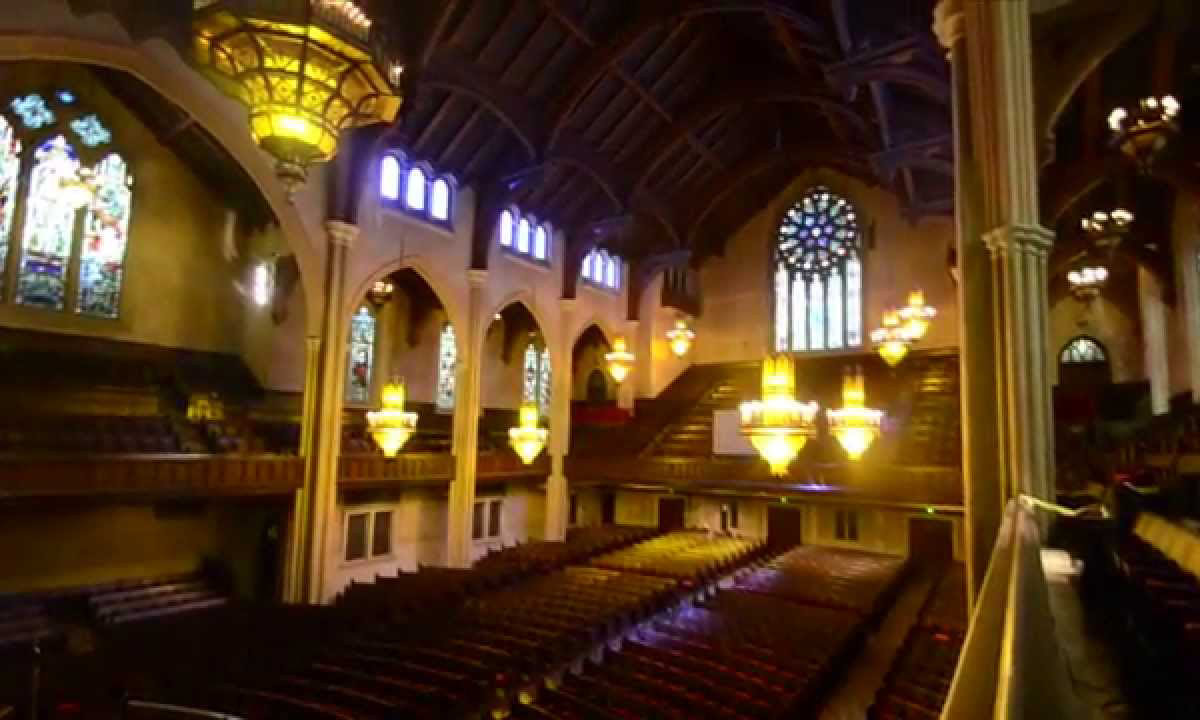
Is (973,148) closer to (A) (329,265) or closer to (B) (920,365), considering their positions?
(A) (329,265)

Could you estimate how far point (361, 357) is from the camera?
1789cm

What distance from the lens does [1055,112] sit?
6.36 meters

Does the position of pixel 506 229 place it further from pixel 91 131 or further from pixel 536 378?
pixel 91 131

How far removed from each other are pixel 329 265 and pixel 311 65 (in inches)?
313

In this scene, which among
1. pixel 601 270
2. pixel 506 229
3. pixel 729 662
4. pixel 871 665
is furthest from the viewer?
pixel 601 270

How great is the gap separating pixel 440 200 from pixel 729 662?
1218cm

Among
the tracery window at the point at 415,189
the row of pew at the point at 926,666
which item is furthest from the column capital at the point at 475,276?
the row of pew at the point at 926,666

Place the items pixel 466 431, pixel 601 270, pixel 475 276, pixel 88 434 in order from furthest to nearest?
1. pixel 601 270
2. pixel 475 276
3. pixel 466 431
4. pixel 88 434

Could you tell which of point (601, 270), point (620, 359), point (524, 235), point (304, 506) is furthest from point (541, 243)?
point (304, 506)

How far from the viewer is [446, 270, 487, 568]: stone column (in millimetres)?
15906

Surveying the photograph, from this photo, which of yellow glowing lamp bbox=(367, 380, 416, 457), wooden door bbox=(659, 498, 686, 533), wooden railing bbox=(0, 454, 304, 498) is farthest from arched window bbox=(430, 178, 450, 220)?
wooden door bbox=(659, 498, 686, 533)

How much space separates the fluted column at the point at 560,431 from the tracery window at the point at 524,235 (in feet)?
5.18

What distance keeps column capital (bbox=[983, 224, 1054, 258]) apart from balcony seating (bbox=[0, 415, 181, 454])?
12907mm

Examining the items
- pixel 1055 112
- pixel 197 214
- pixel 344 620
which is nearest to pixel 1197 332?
pixel 1055 112
